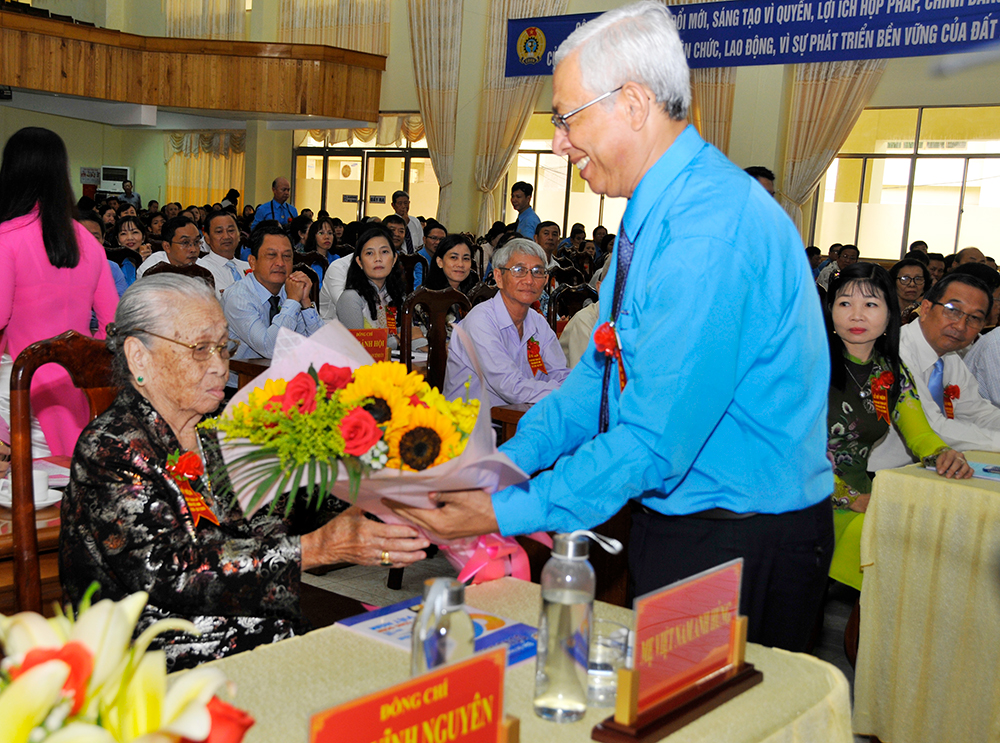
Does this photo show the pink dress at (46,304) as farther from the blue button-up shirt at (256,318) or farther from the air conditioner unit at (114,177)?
the air conditioner unit at (114,177)

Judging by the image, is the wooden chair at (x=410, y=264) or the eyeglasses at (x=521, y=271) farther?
the wooden chair at (x=410, y=264)

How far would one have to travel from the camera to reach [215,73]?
48.2ft

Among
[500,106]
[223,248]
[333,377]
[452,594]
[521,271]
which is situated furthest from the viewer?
[500,106]

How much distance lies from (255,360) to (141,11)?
17404mm

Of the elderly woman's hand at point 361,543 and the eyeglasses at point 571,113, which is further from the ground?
the eyeglasses at point 571,113

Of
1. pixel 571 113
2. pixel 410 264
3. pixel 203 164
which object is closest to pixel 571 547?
pixel 571 113

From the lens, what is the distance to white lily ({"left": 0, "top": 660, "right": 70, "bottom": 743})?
57 centimetres

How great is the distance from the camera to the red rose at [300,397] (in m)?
1.24

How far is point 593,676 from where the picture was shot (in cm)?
112

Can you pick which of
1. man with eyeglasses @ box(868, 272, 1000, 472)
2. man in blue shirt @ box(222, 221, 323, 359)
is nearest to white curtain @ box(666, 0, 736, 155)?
man in blue shirt @ box(222, 221, 323, 359)

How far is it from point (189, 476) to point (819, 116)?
36.9 feet

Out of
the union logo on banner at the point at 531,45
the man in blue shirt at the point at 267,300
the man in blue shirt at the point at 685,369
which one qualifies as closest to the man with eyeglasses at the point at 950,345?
the man in blue shirt at the point at 685,369

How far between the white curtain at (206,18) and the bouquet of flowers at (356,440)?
58.5ft

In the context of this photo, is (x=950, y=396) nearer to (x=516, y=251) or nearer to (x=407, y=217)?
(x=516, y=251)
